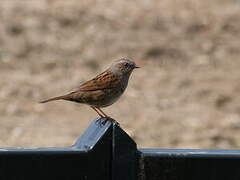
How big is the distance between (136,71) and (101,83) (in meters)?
8.01

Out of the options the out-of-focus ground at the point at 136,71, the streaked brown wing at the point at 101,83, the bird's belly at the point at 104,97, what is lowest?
the bird's belly at the point at 104,97

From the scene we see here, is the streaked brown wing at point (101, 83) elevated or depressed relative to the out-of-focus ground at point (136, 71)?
depressed

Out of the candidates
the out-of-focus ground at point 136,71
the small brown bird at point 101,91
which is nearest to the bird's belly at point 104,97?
the small brown bird at point 101,91

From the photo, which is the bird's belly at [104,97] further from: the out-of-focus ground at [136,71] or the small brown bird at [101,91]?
the out-of-focus ground at [136,71]

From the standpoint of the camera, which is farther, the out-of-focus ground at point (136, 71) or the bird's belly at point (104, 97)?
the out-of-focus ground at point (136, 71)

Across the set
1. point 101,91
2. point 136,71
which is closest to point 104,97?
point 101,91

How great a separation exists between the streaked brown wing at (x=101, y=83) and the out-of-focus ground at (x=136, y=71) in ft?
14.8

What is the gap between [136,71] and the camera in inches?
580

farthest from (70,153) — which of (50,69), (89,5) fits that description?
(89,5)

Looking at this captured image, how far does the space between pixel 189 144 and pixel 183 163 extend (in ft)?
25.2

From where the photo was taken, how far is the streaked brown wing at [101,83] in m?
6.68

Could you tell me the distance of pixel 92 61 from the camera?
1495 centimetres

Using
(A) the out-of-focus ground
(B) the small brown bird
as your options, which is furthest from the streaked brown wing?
(A) the out-of-focus ground

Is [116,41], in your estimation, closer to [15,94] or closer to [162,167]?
[15,94]
